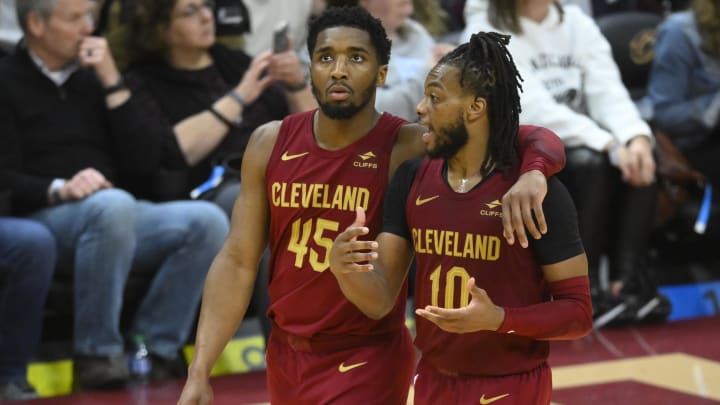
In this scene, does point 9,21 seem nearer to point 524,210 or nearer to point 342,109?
point 342,109

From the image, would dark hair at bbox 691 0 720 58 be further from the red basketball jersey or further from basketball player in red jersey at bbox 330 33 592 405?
the red basketball jersey

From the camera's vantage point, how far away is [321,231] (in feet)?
12.8

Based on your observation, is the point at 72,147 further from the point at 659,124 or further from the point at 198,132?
the point at 659,124

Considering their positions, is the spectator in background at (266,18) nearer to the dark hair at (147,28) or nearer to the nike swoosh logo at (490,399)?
the dark hair at (147,28)

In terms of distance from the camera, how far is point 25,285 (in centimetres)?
551

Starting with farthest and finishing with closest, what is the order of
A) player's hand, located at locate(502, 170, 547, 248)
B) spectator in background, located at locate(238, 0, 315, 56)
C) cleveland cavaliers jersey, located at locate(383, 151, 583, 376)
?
spectator in background, located at locate(238, 0, 315, 56) < cleveland cavaliers jersey, located at locate(383, 151, 583, 376) < player's hand, located at locate(502, 170, 547, 248)

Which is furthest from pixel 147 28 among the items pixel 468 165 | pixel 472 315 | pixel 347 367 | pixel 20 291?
pixel 472 315

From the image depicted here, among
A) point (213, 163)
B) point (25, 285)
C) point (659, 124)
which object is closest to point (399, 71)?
point (213, 163)

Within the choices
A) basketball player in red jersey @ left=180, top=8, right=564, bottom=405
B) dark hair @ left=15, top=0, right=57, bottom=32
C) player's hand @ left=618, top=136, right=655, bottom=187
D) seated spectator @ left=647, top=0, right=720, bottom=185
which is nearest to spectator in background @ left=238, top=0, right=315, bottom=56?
dark hair @ left=15, top=0, right=57, bottom=32

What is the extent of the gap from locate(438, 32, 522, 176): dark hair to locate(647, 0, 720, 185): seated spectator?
155 inches

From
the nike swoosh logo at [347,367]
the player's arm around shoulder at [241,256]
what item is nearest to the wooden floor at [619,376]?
the player's arm around shoulder at [241,256]

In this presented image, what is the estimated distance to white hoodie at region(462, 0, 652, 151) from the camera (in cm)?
648

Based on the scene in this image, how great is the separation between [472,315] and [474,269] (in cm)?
26

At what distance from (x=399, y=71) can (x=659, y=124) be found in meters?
1.61
